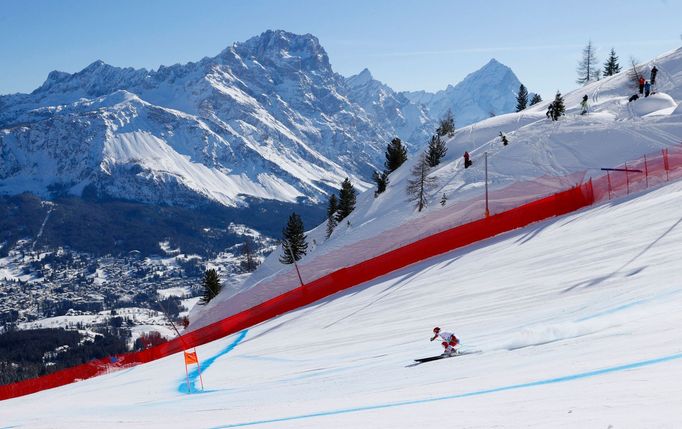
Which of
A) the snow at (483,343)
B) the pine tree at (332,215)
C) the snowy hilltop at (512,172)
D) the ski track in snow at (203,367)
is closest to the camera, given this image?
the snow at (483,343)

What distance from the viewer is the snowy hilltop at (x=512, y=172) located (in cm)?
3766

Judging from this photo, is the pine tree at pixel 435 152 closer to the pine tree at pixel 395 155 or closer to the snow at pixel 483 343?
the pine tree at pixel 395 155

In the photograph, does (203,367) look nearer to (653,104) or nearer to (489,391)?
(489,391)

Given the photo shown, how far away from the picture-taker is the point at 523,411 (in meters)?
6.69

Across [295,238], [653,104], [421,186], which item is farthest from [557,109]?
[295,238]

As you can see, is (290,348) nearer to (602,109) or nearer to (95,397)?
(95,397)

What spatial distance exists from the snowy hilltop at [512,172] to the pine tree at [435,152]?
83 cm

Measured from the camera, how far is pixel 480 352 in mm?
12180

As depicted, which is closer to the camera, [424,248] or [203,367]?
[203,367]

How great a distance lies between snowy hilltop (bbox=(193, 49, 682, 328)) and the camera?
124ft

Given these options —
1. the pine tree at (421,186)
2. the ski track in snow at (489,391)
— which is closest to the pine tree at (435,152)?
the pine tree at (421,186)

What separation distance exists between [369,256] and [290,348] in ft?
59.9

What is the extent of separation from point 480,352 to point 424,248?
18516 millimetres

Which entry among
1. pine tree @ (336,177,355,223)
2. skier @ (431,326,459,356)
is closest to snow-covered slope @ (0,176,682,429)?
skier @ (431,326,459,356)
